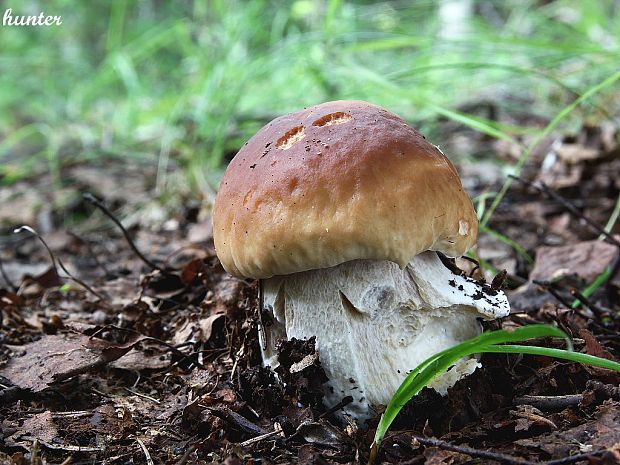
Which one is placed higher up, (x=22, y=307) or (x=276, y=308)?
(x=276, y=308)

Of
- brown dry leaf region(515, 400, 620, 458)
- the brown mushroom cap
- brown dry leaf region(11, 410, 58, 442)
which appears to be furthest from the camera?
brown dry leaf region(11, 410, 58, 442)

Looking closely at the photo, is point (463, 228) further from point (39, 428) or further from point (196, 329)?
point (39, 428)

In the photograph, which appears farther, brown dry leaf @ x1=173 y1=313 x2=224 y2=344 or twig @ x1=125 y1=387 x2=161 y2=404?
brown dry leaf @ x1=173 y1=313 x2=224 y2=344

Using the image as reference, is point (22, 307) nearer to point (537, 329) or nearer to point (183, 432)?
point (183, 432)

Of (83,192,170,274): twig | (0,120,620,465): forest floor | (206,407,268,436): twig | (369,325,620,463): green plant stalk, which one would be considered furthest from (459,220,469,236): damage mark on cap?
(83,192,170,274): twig

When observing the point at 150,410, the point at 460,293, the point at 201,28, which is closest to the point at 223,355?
the point at 150,410

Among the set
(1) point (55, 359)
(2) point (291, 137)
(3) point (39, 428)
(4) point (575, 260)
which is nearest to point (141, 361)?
(1) point (55, 359)

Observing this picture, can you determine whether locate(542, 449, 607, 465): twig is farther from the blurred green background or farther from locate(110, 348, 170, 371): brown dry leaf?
the blurred green background

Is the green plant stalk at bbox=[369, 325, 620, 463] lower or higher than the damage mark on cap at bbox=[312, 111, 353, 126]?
lower
